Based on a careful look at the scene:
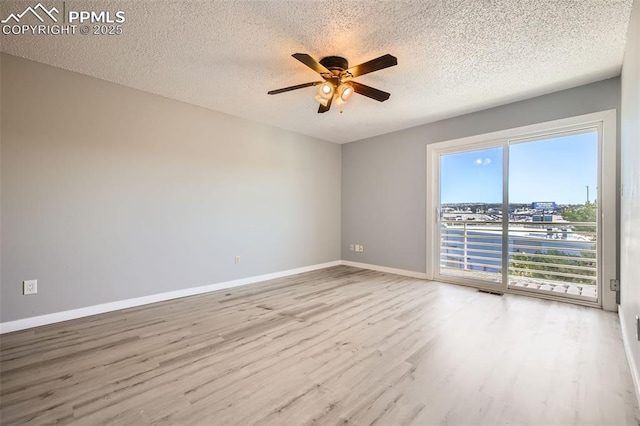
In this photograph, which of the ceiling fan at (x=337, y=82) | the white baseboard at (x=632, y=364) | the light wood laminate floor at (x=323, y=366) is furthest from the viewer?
the ceiling fan at (x=337, y=82)

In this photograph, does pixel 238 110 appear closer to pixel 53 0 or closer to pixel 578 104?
pixel 53 0

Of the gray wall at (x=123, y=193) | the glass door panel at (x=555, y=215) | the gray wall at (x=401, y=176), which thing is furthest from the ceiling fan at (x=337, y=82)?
the glass door panel at (x=555, y=215)

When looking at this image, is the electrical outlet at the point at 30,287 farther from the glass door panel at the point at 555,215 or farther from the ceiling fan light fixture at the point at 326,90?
the glass door panel at the point at 555,215

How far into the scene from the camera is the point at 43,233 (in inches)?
104

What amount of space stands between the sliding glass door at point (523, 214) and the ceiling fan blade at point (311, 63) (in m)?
2.68

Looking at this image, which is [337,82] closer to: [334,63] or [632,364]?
[334,63]

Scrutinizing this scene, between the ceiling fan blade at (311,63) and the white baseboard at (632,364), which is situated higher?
the ceiling fan blade at (311,63)

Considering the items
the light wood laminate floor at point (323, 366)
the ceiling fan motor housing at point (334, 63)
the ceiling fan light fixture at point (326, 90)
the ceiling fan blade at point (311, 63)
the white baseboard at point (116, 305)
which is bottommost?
the light wood laminate floor at point (323, 366)

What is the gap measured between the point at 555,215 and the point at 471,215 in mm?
968

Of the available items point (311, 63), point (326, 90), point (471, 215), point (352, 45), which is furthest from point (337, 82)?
point (471, 215)

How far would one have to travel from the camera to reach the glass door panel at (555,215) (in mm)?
3189

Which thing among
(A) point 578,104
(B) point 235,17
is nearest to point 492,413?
(B) point 235,17

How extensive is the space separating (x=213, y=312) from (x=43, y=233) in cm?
179

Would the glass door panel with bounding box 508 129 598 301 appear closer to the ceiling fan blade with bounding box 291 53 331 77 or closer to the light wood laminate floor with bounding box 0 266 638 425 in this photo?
the light wood laminate floor with bounding box 0 266 638 425
